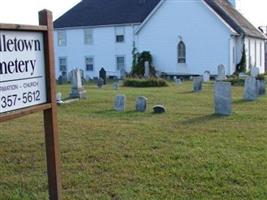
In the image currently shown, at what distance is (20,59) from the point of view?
4.37 meters

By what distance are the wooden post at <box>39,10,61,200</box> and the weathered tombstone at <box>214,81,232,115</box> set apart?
8.37m

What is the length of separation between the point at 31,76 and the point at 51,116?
569 mm

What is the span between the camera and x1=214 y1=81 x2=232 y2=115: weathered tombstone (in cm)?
1280

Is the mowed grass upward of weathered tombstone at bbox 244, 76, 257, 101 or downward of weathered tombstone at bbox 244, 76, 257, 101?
downward

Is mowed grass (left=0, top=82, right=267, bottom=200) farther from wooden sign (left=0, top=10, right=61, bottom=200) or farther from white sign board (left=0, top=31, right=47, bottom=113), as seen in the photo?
white sign board (left=0, top=31, right=47, bottom=113)

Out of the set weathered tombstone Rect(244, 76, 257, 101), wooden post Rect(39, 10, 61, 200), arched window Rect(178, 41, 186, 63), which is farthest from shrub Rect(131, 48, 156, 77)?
wooden post Rect(39, 10, 61, 200)

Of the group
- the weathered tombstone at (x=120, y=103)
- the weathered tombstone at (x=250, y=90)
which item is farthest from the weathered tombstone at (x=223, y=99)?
the weathered tombstone at (x=250, y=90)

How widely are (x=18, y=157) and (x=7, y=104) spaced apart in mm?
3595

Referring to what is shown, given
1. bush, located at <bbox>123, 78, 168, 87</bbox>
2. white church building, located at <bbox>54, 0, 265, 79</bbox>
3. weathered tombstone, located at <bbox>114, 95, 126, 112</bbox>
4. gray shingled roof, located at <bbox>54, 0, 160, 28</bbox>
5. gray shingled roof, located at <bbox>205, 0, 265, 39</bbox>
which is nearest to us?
weathered tombstone, located at <bbox>114, 95, 126, 112</bbox>

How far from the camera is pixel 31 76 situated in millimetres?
4566

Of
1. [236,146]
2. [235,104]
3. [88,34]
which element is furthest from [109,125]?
[88,34]

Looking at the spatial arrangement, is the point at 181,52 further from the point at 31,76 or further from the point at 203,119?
the point at 31,76

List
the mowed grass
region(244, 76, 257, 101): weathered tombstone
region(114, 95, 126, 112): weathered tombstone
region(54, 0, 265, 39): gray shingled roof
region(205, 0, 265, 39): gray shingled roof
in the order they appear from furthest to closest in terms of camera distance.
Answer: region(54, 0, 265, 39): gray shingled roof < region(205, 0, 265, 39): gray shingled roof < region(244, 76, 257, 101): weathered tombstone < region(114, 95, 126, 112): weathered tombstone < the mowed grass

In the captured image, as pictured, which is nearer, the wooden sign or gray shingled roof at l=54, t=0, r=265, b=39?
the wooden sign
